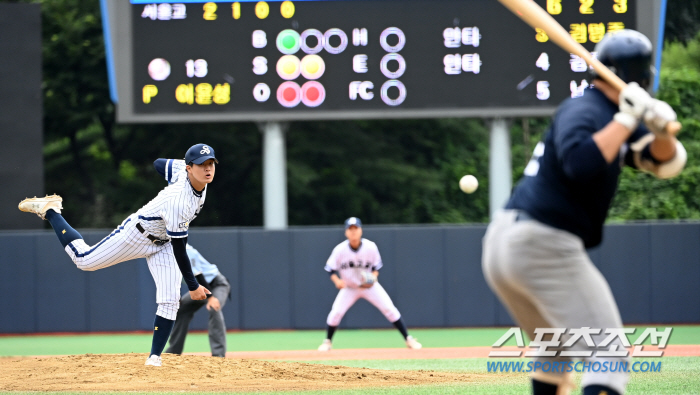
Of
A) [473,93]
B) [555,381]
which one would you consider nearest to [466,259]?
[473,93]

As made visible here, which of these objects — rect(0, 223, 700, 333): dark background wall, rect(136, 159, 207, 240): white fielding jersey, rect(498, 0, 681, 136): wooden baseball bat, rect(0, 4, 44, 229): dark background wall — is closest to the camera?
rect(498, 0, 681, 136): wooden baseball bat

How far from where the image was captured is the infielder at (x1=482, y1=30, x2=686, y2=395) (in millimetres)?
2783

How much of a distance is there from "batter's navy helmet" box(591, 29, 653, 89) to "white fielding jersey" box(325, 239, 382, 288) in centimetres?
708

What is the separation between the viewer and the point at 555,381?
314cm

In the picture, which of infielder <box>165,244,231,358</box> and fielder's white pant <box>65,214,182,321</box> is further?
infielder <box>165,244,231,358</box>

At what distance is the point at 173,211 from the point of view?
5.95 m

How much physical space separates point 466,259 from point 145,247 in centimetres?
690

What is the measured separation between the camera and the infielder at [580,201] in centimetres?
278

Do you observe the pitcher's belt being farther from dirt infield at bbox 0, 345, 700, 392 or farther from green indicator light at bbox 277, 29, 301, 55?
green indicator light at bbox 277, 29, 301, 55

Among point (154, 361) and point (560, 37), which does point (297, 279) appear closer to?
point (154, 361)

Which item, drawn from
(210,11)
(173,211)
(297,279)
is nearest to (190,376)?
(173,211)

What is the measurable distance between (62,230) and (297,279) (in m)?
6.18

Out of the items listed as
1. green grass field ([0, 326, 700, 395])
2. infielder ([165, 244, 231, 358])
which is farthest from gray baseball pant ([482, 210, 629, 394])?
infielder ([165, 244, 231, 358])

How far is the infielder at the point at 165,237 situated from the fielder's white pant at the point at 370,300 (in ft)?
12.0
